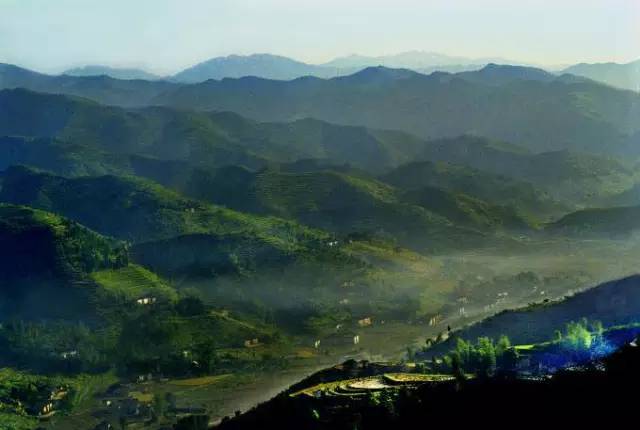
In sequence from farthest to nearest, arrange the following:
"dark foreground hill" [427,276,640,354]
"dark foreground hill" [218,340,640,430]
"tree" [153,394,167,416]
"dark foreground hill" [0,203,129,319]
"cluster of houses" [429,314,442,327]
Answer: "dark foreground hill" [0,203,129,319] → "cluster of houses" [429,314,442,327] → "tree" [153,394,167,416] → "dark foreground hill" [427,276,640,354] → "dark foreground hill" [218,340,640,430]

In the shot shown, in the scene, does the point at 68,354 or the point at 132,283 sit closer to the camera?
the point at 68,354

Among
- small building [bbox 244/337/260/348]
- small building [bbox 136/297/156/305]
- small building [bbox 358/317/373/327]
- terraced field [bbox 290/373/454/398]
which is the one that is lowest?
small building [bbox 244/337/260/348]

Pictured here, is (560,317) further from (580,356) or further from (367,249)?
(367,249)

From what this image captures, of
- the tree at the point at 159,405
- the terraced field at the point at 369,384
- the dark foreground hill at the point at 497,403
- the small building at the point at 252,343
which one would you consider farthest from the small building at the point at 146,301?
the dark foreground hill at the point at 497,403

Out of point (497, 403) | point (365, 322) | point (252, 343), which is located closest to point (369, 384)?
point (497, 403)

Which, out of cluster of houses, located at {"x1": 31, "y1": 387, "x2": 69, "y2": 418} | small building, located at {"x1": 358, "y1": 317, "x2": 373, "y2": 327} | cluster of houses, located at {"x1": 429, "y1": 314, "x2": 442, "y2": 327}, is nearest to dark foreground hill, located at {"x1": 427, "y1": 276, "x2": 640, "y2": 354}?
cluster of houses, located at {"x1": 429, "y1": 314, "x2": 442, "y2": 327}

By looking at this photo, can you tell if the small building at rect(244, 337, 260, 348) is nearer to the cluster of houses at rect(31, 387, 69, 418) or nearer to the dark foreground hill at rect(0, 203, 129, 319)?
the dark foreground hill at rect(0, 203, 129, 319)

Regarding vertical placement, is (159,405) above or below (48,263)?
below

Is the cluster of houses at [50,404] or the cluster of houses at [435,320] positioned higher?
the cluster of houses at [435,320]

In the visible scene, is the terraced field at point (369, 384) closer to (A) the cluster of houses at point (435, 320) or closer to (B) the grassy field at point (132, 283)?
(A) the cluster of houses at point (435, 320)

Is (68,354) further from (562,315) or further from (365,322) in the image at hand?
(562,315)

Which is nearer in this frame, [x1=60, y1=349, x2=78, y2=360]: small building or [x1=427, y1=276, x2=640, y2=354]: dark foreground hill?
[x1=427, y1=276, x2=640, y2=354]: dark foreground hill

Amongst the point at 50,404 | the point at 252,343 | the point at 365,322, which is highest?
the point at 365,322
